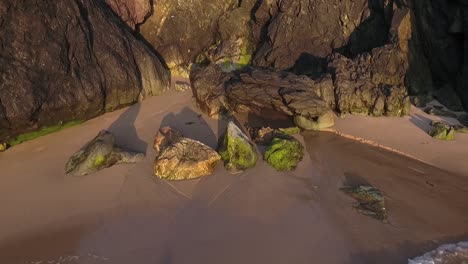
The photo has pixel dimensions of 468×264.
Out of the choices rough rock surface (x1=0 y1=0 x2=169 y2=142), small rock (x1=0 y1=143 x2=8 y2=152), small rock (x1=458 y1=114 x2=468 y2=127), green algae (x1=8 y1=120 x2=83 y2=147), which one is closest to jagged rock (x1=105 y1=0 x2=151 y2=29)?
rough rock surface (x1=0 y1=0 x2=169 y2=142)

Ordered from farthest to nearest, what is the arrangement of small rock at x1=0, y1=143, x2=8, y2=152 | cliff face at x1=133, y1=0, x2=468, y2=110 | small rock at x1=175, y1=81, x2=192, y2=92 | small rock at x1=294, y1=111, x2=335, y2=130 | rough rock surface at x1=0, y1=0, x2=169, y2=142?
small rock at x1=175, y1=81, x2=192, y2=92 < cliff face at x1=133, y1=0, x2=468, y2=110 < small rock at x1=294, y1=111, x2=335, y2=130 < rough rock surface at x1=0, y1=0, x2=169, y2=142 < small rock at x1=0, y1=143, x2=8, y2=152

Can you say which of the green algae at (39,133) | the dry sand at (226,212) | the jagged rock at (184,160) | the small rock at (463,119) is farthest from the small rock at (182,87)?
the small rock at (463,119)

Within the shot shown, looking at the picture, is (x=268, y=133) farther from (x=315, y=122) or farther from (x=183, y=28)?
(x=183, y=28)

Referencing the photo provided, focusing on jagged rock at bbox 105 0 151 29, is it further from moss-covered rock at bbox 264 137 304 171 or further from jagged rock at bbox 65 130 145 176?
moss-covered rock at bbox 264 137 304 171

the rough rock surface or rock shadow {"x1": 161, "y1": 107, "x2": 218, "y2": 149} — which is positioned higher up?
the rough rock surface

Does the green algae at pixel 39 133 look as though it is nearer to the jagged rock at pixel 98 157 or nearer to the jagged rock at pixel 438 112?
the jagged rock at pixel 98 157

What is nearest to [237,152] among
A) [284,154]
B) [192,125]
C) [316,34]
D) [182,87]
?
[284,154]
